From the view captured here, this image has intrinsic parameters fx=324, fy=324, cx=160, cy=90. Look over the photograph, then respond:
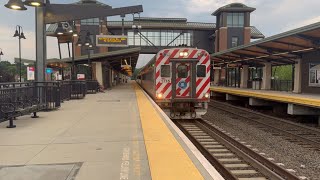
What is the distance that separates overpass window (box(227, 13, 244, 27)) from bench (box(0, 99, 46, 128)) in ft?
186

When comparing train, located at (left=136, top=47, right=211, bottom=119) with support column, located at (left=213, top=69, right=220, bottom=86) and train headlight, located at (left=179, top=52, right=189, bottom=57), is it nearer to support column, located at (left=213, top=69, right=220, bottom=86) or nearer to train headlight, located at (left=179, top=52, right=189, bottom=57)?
train headlight, located at (left=179, top=52, right=189, bottom=57)

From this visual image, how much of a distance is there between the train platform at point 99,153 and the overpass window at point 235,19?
57.7 m

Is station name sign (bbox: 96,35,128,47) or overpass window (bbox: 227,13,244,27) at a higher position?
overpass window (bbox: 227,13,244,27)

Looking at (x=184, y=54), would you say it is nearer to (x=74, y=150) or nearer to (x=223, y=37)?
(x=74, y=150)

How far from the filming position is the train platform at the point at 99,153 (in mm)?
4789

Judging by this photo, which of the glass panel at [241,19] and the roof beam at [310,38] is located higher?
the glass panel at [241,19]

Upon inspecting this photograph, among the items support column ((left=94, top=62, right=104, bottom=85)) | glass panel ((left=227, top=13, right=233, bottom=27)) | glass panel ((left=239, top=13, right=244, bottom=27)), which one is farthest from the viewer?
glass panel ((left=239, top=13, right=244, bottom=27))

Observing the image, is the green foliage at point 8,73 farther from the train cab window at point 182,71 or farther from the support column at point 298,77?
the support column at point 298,77

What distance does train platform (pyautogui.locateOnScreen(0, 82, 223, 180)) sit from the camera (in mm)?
4789

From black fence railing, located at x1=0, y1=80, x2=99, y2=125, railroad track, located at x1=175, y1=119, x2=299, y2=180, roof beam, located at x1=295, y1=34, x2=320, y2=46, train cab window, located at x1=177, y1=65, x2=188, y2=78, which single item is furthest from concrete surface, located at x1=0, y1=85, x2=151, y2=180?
roof beam, located at x1=295, y1=34, x2=320, y2=46

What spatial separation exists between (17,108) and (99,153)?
515cm

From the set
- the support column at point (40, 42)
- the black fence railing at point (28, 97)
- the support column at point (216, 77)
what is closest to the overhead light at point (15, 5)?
the black fence railing at point (28, 97)

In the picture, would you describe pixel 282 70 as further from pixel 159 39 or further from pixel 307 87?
pixel 307 87

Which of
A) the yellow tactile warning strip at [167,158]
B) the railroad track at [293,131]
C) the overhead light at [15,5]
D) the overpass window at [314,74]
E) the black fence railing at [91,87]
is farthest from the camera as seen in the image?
the black fence railing at [91,87]
